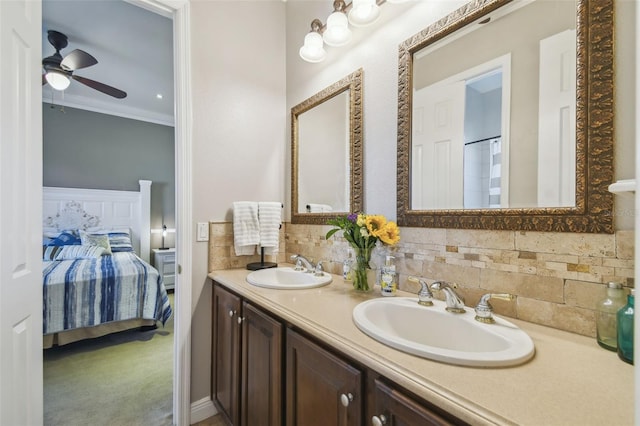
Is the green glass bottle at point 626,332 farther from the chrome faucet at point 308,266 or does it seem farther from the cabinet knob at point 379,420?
the chrome faucet at point 308,266

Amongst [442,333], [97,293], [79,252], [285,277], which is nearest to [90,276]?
[97,293]

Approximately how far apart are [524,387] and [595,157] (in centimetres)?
66

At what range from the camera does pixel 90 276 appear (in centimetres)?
253

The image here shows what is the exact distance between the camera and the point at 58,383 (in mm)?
2029

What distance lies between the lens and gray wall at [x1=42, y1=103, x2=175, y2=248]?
13.1 feet

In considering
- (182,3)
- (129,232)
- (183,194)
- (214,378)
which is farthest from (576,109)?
(129,232)

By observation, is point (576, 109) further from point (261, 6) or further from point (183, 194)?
point (261, 6)

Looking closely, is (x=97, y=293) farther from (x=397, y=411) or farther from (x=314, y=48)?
(x=397, y=411)

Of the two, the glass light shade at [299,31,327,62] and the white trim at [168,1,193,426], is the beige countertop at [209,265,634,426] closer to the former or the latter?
the white trim at [168,1,193,426]

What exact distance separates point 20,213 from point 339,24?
1.59 m

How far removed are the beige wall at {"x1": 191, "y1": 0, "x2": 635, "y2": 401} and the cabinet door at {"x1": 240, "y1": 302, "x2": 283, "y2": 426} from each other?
0.56m

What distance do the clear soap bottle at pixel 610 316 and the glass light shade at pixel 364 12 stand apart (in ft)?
4.40

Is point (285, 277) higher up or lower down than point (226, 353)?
higher up

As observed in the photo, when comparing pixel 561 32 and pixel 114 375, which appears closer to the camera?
pixel 561 32
